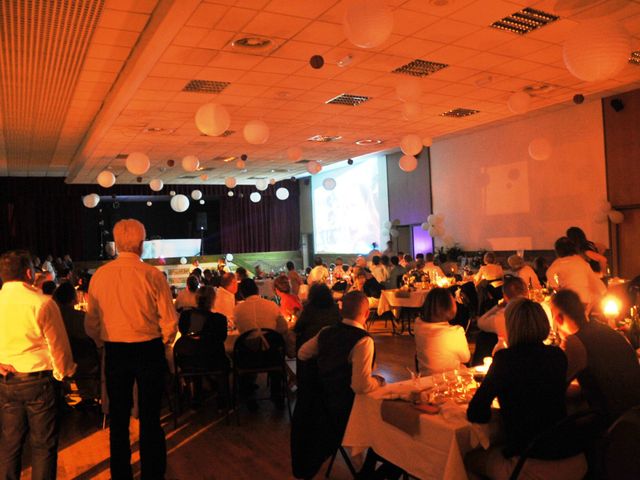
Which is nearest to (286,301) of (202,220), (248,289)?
(248,289)

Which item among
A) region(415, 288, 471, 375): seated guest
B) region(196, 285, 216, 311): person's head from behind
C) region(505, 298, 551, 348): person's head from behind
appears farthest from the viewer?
region(196, 285, 216, 311): person's head from behind

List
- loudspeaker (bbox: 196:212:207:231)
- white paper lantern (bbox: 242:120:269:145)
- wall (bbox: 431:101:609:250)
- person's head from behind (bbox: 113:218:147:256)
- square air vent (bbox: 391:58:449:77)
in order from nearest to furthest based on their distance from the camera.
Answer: person's head from behind (bbox: 113:218:147:256) → square air vent (bbox: 391:58:449:77) → white paper lantern (bbox: 242:120:269:145) → wall (bbox: 431:101:609:250) → loudspeaker (bbox: 196:212:207:231)

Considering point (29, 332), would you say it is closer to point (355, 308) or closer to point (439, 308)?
point (355, 308)

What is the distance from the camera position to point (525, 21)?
5973 mm

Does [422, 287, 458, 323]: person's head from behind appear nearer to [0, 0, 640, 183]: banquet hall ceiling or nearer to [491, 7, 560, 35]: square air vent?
[0, 0, 640, 183]: banquet hall ceiling

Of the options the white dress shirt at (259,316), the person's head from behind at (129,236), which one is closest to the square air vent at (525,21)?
the white dress shirt at (259,316)

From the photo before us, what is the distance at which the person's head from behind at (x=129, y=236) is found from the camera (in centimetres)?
337

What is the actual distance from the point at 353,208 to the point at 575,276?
13426mm

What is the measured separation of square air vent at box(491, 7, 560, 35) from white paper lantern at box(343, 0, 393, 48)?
2190 millimetres

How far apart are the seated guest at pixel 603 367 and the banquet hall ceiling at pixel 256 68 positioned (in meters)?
3.44

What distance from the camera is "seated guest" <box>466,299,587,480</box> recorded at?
2.49m

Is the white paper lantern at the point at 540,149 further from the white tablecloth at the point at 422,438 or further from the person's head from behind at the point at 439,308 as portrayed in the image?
the white tablecloth at the point at 422,438

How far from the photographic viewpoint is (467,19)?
18.9 ft

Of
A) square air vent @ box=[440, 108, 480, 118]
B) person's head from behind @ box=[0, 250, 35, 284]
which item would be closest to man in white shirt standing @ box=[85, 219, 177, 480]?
person's head from behind @ box=[0, 250, 35, 284]
